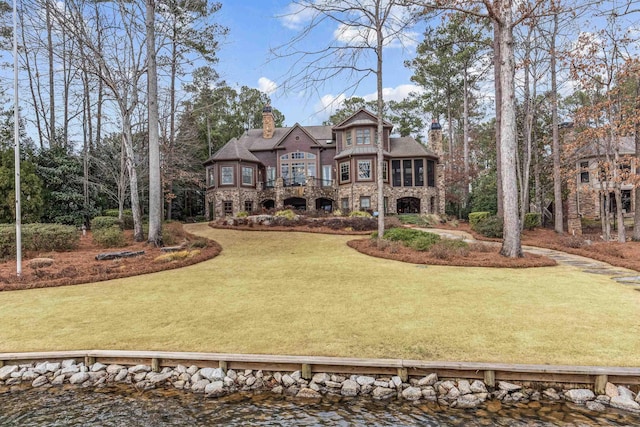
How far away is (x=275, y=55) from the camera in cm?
1177

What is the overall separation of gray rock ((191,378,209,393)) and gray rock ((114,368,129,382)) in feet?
3.36

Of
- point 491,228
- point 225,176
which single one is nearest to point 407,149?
point 491,228

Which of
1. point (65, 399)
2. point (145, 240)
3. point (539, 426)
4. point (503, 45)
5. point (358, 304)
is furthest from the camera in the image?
point (145, 240)

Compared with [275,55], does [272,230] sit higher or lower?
lower

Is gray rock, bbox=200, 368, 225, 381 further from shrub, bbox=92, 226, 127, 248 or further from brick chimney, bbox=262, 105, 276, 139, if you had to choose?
brick chimney, bbox=262, 105, 276, 139

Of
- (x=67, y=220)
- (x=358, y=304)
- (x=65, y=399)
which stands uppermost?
(x=67, y=220)

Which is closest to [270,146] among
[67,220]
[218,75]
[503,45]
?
[218,75]

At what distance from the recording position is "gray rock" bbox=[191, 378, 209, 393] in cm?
441

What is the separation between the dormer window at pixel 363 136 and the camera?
2650 centimetres

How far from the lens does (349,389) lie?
168 inches

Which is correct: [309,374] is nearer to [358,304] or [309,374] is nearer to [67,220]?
[358,304]

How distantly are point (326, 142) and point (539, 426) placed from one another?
88.8 ft

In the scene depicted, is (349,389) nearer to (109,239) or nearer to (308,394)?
(308,394)

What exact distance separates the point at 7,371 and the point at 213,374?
2.92 metres
